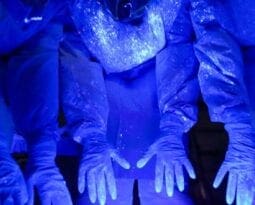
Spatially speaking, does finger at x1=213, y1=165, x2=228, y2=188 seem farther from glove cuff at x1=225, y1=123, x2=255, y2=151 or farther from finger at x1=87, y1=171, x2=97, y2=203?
finger at x1=87, y1=171, x2=97, y2=203

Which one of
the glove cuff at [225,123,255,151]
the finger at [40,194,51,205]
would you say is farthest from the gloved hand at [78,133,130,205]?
the glove cuff at [225,123,255,151]

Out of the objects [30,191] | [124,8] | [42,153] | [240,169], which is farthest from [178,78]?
[30,191]

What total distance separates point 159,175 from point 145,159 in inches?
2.8

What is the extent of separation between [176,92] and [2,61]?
0.59 m

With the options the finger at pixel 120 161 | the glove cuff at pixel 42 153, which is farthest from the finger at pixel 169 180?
the glove cuff at pixel 42 153

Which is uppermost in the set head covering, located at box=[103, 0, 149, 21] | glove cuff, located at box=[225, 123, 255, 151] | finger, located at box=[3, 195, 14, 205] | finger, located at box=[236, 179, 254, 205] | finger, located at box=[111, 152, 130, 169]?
head covering, located at box=[103, 0, 149, 21]

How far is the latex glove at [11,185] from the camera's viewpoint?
5.40 feet

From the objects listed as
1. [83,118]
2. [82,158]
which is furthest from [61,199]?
[83,118]

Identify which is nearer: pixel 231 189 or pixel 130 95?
pixel 231 189

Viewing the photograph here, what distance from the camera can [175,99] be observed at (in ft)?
6.70

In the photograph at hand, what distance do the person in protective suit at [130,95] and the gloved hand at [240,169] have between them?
0.38 ft

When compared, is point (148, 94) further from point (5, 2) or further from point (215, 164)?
point (5, 2)

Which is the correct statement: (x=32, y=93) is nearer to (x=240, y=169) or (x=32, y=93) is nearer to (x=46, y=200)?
(x=46, y=200)

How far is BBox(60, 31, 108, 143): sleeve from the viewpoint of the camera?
196 centimetres
